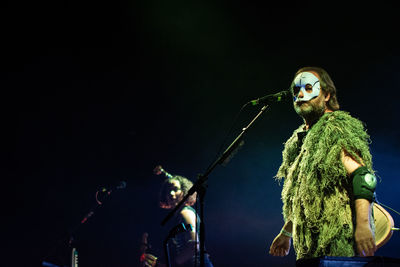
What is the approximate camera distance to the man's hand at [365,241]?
1939 millimetres

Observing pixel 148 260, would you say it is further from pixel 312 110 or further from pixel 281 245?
pixel 312 110

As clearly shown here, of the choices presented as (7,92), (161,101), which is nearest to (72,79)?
(7,92)

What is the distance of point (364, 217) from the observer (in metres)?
2.00

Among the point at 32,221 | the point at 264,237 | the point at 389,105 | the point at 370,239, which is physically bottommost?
the point at 370,239

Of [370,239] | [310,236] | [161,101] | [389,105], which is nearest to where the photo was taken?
[370,239]

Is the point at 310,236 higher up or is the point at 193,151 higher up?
the point at 193,151

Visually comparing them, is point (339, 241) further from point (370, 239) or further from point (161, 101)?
point (161, 101)

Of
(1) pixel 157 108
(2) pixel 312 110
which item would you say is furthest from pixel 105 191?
(2) pixel 312 110

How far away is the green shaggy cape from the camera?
2150 mm

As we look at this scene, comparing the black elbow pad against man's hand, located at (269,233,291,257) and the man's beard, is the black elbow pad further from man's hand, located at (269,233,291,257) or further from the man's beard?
man's hand, located at (269,233,291,257)

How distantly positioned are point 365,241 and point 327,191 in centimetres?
42

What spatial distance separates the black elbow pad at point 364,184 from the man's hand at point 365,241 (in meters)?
0.19

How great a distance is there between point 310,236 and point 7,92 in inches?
256

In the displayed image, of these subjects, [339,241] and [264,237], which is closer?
[339,241]
